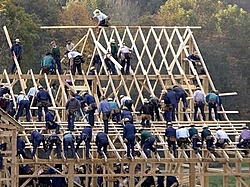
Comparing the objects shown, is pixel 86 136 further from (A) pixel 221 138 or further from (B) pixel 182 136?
(A) pixel 221 138

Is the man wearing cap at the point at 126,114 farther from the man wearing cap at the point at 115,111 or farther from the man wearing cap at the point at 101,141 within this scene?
the man wearing cap at the point at 101,141

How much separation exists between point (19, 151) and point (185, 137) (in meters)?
6.19

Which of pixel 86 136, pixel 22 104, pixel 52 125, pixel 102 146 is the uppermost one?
pixel 22 104

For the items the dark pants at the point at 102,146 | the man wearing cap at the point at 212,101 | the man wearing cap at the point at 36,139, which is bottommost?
the dark pants at the point at 102,146

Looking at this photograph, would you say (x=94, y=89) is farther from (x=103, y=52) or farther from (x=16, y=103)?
(x=16, y=103)

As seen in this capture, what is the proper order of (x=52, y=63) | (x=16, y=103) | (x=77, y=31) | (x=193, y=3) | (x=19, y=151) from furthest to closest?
(x=193, y=3) → (x=77, y=31) → (x=52, y=63) → (x=16, y=103) → (x=19, y=151)

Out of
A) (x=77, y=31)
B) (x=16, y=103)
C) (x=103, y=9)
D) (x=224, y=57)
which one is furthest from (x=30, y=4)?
(x=16, y=103)

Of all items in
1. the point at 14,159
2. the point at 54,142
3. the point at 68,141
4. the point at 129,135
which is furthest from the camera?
the point at 129,135

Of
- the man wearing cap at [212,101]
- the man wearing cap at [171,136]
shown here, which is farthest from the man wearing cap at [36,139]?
the man wearing cap at [212,101]

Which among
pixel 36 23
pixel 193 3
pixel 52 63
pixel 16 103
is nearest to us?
pixel 16 103

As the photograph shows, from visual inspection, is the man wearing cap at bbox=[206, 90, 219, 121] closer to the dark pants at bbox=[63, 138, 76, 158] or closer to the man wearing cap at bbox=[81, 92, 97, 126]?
the man wearing cap at bbox=[81, 92, 97, 126]

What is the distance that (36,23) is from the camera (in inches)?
2470

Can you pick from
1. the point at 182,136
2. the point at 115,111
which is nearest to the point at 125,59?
the point at 115,111

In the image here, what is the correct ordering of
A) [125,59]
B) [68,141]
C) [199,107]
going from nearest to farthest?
1. [68,141]
2. [199,107]
3. [125,59]
